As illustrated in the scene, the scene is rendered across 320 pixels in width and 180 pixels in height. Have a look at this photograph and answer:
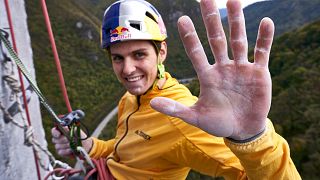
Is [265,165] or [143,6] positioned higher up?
[143,6]

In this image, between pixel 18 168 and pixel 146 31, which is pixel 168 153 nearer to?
pixel 146 31

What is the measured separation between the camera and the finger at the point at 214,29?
1239mm

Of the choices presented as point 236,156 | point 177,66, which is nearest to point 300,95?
point 236,156

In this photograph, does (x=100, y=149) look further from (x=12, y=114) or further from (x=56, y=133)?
(x=12, y=114)

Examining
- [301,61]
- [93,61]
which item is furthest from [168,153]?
[93,61]

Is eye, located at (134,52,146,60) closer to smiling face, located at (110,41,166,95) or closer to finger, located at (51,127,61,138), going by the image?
smiling face, located at (110,41,166,95)

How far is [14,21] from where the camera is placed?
2695 mm

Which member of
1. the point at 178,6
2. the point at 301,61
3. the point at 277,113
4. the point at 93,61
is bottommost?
the point at 277,113

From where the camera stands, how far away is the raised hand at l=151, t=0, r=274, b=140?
4.13 ft

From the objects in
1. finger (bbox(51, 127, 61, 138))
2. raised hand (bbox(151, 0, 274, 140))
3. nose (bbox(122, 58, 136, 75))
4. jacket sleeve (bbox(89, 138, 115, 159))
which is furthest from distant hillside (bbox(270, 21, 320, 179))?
raised hand (bbox(151, 0, 274, 140))

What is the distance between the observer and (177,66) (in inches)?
2685

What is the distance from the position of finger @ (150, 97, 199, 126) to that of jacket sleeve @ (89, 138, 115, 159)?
1681 millimetres

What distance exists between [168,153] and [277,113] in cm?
2017

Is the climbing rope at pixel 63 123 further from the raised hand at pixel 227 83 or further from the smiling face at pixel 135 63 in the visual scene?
the raised hand at pixel 227 83
